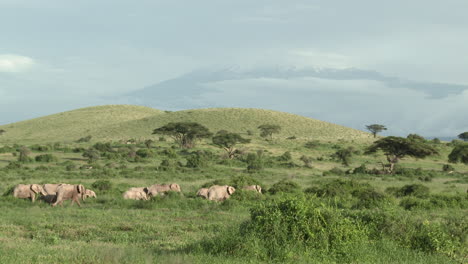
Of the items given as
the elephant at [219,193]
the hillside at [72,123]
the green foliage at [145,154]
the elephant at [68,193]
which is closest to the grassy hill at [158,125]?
the hillside at [72,123]

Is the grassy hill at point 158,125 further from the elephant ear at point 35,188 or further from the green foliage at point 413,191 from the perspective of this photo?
the elephant ear at point 35,188

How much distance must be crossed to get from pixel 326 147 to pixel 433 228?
67416 millimetres

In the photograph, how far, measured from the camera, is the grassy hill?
106000mm

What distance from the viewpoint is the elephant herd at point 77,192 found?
63.6 feet

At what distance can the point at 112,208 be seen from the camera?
19.0 metres

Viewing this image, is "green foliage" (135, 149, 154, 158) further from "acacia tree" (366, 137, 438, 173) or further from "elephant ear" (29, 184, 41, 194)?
"elephant ear" (29, 184, 41, 194)

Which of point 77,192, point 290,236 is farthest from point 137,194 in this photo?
point 290,236

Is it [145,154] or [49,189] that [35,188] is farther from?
[145,154]

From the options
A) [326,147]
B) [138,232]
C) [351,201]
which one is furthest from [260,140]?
[138,232]

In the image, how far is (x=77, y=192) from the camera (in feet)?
64.5

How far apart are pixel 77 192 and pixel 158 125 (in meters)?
92.0

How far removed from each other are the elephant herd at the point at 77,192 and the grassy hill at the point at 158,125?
77.0 meters

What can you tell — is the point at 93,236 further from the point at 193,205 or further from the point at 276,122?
the point at 276,122

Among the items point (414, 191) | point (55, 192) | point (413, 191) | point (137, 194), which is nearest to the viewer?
point (55, 192)
